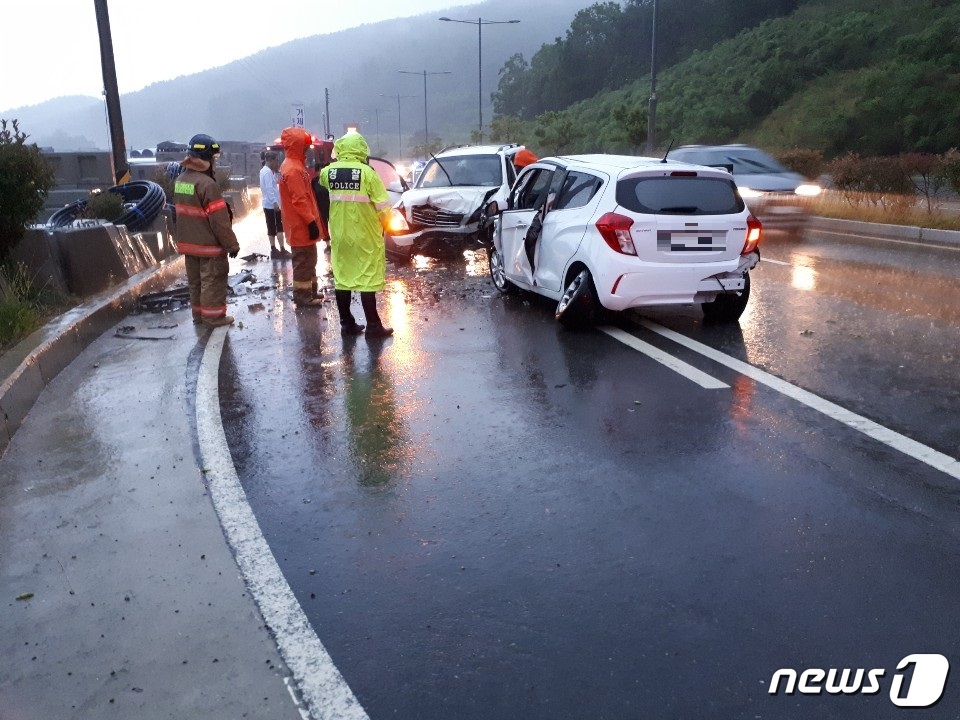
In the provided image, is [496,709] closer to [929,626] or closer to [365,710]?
[365,710]

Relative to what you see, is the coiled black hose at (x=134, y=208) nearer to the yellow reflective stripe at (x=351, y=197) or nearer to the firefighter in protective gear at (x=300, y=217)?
the firefighter in protective gear at (x=300, y=217)

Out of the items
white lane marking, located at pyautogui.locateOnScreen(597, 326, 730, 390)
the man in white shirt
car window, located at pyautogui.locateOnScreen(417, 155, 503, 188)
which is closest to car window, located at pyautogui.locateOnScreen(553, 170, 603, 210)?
white lane marking, located at pyautogui.locateOnScreen(597, 326, 730, 390)

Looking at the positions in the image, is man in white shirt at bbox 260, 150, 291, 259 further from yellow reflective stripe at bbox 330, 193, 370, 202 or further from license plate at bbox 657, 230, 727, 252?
license plate at bbox 657, 230, 727, 252

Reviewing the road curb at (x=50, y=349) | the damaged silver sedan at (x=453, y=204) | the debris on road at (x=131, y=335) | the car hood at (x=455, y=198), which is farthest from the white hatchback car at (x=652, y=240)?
the car hood at (x=455, y=198)

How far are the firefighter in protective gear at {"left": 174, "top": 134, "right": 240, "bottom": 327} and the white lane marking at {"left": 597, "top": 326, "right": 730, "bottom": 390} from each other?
3.99 m

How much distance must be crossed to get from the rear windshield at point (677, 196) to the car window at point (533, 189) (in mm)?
1509

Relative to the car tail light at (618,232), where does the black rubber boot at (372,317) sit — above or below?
below

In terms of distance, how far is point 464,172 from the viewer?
14.8m

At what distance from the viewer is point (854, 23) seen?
58.5 meters

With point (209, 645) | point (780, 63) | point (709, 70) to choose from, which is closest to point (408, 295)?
point (209, 645)

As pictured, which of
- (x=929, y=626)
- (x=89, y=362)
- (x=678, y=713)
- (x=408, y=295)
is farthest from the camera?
(x=408, y=295)

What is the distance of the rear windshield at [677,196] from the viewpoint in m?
8.24

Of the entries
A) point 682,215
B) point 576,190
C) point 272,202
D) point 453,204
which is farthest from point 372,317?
point 272,202

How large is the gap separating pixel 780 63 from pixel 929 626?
6245 centimetres
